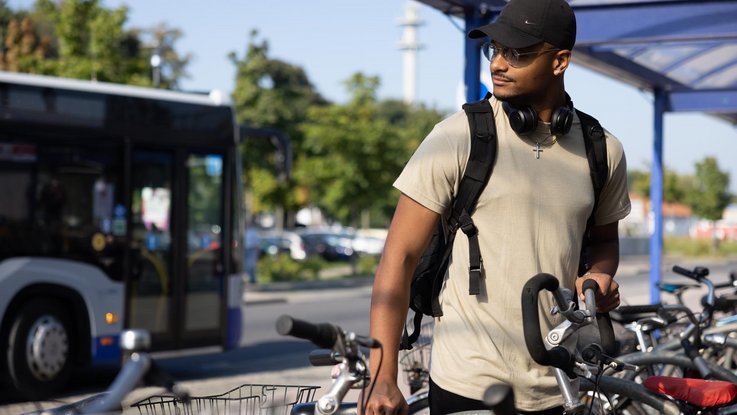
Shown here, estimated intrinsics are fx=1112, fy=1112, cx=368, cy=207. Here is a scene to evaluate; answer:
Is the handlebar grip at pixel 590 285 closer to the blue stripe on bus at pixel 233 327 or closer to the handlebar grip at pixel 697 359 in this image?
the handlebar grip at pixel 697 359

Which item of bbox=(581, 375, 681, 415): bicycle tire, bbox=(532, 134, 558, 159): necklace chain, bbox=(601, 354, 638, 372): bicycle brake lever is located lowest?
bbox=(581, 375, 681, 415): bicycle tire

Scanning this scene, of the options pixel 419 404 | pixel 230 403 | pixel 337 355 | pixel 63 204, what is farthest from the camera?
pixel 63 204

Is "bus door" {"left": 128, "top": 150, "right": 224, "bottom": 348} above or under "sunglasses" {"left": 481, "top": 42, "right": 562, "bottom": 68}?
under

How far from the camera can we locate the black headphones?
301 cm

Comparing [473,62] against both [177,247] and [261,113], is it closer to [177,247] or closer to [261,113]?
[177,247]

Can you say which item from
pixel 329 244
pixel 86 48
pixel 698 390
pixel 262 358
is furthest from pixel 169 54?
pixel 698 390

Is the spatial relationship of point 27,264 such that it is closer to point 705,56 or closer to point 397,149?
point 705,56

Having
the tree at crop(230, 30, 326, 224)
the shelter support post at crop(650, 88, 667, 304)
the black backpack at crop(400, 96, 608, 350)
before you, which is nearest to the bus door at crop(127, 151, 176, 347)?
the shelter support post at crop(650, 88, 667, 304)

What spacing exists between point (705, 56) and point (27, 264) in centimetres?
687

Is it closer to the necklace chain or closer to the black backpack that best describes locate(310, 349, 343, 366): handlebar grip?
the black backpack

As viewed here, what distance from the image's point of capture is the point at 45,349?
1044 centimetres

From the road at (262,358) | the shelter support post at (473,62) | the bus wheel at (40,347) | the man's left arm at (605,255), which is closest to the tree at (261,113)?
the road at (262,358)

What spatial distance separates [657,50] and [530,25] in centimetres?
807

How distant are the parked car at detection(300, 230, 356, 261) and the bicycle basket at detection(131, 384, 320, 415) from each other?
132 ft
